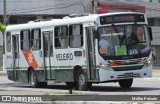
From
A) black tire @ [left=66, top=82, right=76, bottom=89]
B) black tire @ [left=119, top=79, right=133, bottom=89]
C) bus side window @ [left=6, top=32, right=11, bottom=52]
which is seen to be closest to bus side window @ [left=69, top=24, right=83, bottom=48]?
black tire @ [left=119, top=79, right=133, bottom=89]

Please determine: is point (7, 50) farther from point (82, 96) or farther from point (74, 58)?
point (82, 96)

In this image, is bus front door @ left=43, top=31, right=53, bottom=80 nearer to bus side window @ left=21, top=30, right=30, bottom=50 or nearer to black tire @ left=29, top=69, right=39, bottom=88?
black tire @ left=29, top=69, right=39, bottom=88

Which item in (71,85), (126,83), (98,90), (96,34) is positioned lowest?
(98,90)

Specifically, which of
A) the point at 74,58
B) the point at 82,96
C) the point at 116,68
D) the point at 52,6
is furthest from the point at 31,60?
the point at 52,6

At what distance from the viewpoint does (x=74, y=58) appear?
22.8 m

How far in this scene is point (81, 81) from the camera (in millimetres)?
22438

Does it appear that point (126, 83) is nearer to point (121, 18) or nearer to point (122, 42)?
point (122, 42)

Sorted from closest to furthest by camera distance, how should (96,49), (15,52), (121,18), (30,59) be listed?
1. (96,49)
2. (121,18)
3. (30,59)
4. (15,52)

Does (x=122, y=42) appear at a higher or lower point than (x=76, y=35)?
lower

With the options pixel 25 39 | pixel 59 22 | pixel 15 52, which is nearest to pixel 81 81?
pixel 59 22

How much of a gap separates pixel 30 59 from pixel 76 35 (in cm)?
444

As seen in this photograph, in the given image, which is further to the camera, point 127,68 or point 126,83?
point 126,83

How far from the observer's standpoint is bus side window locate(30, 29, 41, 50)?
2547 cm

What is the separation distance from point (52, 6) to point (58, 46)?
46.3 meters
